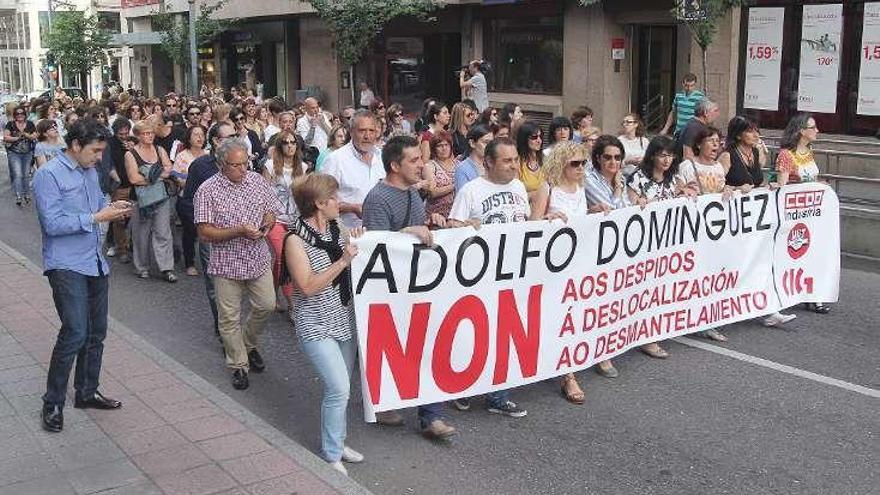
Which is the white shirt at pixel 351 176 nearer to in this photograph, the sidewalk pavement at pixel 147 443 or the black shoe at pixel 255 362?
the black shoe at pixel 255 362

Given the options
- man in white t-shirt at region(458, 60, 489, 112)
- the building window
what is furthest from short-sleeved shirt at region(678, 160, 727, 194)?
the building window

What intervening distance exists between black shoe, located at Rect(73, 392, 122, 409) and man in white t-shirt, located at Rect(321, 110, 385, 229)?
2231 millimetres

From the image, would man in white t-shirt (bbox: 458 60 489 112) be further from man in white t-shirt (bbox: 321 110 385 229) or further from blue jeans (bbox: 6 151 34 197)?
man in white t-shirt (bbox: 321 110 385 229)

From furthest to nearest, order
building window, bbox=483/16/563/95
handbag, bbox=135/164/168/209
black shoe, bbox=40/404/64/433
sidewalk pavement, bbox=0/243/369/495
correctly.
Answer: building window, bbox=483/16/563/95, handbag, bbox=135/164/168/209, black shoe, bbox=40/404/64/433, sidewalk pavement, bbox=0/243/369/495

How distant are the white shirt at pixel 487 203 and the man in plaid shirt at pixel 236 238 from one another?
1.39 metres

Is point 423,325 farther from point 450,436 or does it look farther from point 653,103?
point 653,103

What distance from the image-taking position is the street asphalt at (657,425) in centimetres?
502

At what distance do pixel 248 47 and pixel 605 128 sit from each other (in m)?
18.5

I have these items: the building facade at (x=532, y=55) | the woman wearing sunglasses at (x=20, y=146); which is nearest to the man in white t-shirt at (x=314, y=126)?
the woman wearing sunglasses at (x=20, y=146)

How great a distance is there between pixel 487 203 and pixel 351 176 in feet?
5.60

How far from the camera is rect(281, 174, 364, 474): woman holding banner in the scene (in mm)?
4926

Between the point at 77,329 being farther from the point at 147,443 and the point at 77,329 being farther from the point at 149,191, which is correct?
the point at 149,191

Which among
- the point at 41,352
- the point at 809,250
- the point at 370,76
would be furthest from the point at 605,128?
the point at 41,352

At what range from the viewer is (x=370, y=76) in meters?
30.1
